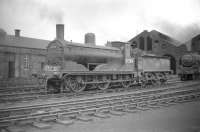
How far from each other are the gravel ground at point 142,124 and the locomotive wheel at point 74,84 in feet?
21.8

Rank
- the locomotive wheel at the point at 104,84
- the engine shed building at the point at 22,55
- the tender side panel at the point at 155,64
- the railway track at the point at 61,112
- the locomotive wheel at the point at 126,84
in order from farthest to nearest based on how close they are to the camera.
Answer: the engine shed building at the point at 22,55 < the tender side panel at the point at 155,64 < the locomotive wheel at the point at 126,84 < the locomotive wheel at the point at 104,84 < the railway track at the point at 61,112

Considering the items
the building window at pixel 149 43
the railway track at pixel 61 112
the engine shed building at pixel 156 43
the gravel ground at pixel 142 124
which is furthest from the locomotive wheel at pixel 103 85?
the building window at pixel 149 43

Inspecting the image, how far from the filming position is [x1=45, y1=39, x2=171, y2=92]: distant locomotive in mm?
13992

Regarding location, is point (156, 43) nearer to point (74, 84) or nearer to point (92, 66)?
point (92, 66)

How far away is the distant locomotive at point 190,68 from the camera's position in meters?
23.5

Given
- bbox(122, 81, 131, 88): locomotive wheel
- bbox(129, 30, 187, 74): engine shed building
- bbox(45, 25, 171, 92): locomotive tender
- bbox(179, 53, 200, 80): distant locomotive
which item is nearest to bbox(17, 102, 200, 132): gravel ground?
bbox(45, 25, 171, 92): locomotive tender

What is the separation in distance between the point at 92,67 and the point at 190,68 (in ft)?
41.4

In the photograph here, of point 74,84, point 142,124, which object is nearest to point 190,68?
point 74,84

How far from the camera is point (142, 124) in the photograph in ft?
21.9

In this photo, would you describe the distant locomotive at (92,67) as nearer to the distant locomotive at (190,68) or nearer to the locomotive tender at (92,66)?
the locomotive tender at (92,66)

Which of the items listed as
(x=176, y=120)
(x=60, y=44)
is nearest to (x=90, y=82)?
(x=60, y=44)

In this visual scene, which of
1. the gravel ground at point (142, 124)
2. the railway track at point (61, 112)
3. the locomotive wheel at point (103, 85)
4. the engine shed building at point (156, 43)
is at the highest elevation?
the engine shed building at point (156, 43)

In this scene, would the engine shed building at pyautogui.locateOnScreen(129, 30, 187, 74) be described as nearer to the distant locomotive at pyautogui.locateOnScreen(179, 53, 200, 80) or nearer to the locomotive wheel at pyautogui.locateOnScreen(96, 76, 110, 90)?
the distant locomotive at pyautogui.locateOnScreen(179, 53, 200, 80)

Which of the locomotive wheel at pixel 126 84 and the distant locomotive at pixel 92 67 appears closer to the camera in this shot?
the distant locomotive at pixel 92 67
